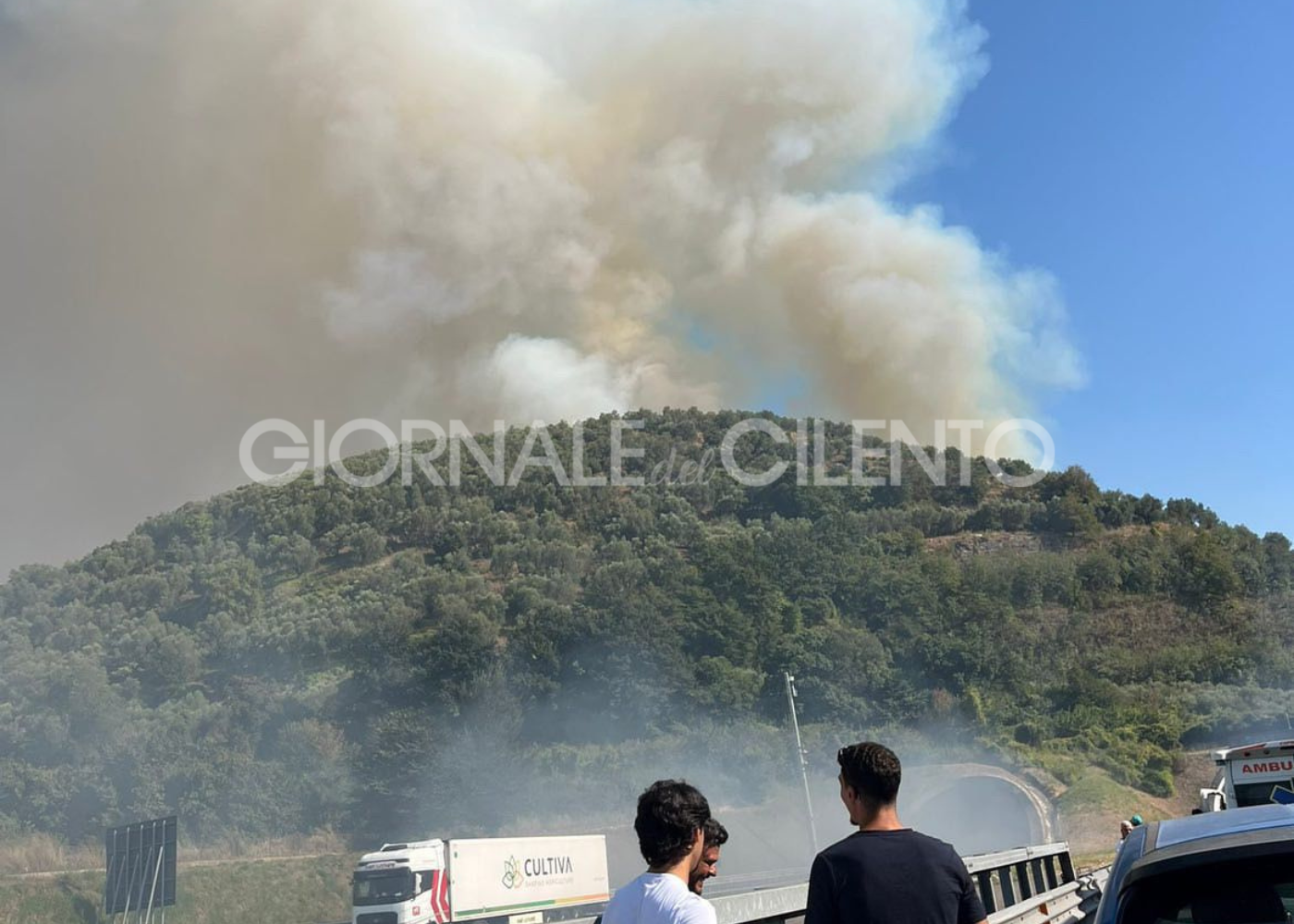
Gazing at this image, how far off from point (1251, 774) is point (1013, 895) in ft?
14.2

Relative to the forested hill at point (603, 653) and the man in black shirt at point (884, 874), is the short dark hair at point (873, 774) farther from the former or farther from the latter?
the forested hill at point (603, 653)

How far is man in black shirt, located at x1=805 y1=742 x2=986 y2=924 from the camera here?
4.24m

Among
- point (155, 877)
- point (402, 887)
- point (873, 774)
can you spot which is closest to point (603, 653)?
point (402, 887)

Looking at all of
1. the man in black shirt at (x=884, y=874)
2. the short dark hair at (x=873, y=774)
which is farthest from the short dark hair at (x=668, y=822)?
the short dark hair at (x=873, y=774)

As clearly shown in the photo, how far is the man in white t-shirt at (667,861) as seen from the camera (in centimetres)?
385

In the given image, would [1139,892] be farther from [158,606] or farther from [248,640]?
[158,606]

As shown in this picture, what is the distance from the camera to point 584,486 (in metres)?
176

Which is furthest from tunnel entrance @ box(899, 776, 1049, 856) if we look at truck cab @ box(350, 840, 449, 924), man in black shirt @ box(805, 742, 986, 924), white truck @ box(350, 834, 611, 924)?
man in black shirt @ box(805, 742, 986, 924)

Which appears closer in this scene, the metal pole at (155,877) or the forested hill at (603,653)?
the metal pole at (155,877)

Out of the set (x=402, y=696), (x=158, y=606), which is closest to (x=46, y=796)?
(x=402, y=696)

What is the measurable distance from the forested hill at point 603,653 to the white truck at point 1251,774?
58933 millimetres

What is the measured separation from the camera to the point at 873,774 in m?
4.48

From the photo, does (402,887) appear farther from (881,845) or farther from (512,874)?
(881,845)

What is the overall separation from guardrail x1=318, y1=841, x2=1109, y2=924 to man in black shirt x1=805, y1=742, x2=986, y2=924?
177 centimetres
